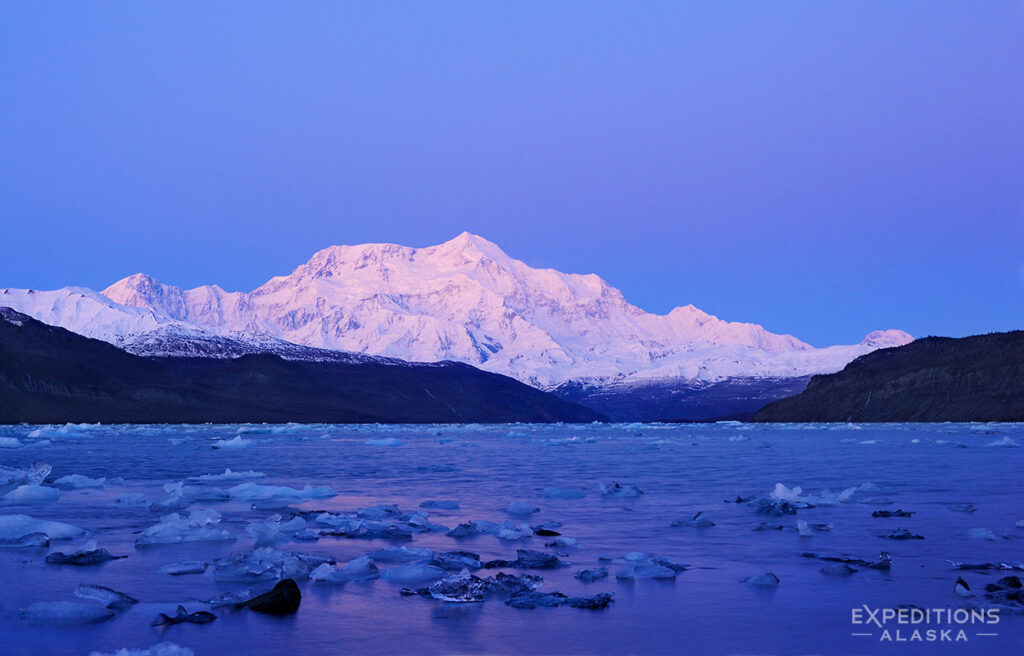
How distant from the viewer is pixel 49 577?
1046 centimetres

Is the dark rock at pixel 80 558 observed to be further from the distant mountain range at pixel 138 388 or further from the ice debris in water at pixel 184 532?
the distant mountain range at pixel 138 388

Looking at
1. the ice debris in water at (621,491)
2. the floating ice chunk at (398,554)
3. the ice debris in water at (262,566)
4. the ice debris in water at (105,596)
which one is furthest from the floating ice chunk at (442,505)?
the ice debris in water at (105,596)

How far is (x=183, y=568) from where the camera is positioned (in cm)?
1084

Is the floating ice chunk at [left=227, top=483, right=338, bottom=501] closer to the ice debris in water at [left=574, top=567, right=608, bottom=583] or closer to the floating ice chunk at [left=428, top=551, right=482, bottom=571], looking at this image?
the floating ice chunk at [left=428, top=551, right=482, bottom=571]

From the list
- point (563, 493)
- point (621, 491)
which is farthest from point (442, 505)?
point (621, 491)

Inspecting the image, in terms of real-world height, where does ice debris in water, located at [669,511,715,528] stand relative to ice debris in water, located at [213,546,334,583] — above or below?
above

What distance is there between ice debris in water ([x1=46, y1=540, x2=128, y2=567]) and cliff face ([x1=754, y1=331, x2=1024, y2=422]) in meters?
111

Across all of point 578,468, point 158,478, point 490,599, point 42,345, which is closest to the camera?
point 490,599

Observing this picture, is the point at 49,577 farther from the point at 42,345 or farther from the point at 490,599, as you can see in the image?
the point at 42,345

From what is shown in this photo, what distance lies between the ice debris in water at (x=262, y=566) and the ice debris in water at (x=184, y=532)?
8.58 feet

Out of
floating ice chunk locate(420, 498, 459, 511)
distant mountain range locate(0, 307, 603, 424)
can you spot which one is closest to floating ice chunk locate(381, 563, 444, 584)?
floating ice chunk locate(420, 498, 459, 511)

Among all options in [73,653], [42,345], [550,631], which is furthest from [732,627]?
[42,345]

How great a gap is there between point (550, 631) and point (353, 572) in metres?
3.33

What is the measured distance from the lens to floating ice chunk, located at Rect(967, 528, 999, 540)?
501 inches
